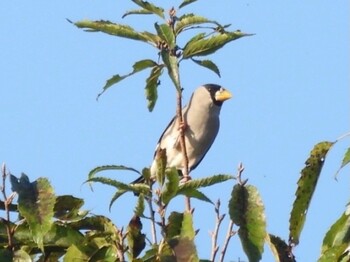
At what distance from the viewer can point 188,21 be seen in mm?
3723

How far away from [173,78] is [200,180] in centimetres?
79

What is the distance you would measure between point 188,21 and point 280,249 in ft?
4.25

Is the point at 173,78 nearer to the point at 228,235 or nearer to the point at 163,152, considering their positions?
the point at 163,152

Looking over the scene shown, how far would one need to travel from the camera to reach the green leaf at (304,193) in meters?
2.62

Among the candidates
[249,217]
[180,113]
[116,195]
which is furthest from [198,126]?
[249,217]

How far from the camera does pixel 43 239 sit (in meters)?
2.63

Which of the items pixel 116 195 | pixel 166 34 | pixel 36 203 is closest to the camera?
pixel 36 203

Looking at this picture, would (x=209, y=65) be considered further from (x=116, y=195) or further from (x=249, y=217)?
(x=249, y=217)

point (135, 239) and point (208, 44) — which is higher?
point (208, 44)

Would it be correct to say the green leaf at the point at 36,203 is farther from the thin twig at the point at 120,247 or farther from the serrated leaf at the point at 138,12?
the serrated leaf at the point at 138,12

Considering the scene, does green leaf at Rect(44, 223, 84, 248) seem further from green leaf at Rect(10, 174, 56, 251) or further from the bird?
the bird

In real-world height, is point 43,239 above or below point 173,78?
below

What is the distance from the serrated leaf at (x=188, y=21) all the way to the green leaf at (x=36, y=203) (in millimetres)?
1249

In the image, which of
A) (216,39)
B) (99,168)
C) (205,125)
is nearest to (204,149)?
(205,125)
